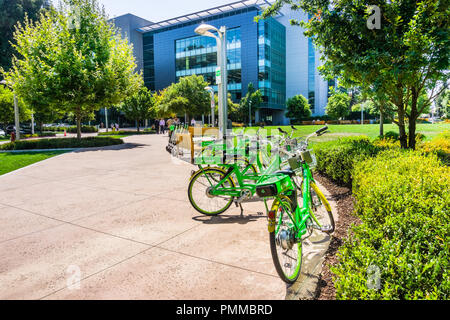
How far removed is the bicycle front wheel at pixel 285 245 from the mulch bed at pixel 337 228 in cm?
28

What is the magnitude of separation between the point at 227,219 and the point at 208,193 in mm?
520

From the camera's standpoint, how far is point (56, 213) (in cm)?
560

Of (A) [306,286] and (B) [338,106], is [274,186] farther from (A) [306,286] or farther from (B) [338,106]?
(B) [338,106]

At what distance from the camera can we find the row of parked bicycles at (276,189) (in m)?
2.95

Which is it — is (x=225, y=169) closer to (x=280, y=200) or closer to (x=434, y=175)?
(x=280, y=200)

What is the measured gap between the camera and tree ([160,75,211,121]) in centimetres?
4288

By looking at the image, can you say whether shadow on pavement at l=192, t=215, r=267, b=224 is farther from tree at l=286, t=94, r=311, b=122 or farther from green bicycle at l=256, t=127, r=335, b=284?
tree at l=286, t=94, r=311, b=122

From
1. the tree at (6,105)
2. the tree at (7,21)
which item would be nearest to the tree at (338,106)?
the tree at (7,21)

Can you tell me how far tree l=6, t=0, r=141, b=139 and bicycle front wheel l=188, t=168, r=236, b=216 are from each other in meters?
16.3

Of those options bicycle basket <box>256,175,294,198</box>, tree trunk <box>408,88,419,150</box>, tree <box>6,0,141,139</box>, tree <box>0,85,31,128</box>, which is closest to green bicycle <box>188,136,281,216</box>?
bicycle basket <box>256,175,294,198</box>

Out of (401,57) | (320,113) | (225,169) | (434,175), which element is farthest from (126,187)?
(320,113)

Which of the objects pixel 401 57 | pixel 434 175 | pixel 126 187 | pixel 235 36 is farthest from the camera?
pixel 235 36

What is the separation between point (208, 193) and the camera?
17.0 feet

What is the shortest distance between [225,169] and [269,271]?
7.68 feet
